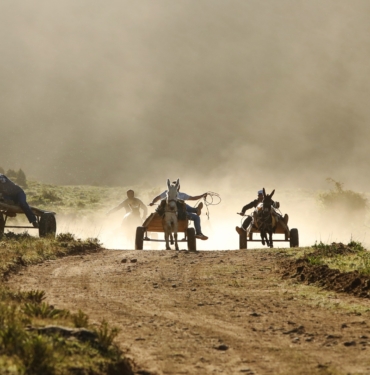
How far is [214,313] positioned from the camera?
10.2 metres

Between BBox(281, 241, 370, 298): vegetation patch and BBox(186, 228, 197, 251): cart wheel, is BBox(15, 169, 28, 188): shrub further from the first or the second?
BBox(281, 241, 370, 298): vegetation patch

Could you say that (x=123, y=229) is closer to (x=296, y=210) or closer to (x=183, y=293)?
(x=183, y=293)

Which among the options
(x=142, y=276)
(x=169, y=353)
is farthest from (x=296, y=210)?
(x=169, y=353)

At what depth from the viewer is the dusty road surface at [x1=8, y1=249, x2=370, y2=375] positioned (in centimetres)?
746

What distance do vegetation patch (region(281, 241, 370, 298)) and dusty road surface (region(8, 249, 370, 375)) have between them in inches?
14.2

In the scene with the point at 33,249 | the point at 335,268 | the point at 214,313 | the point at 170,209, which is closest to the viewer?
the point at 214,313

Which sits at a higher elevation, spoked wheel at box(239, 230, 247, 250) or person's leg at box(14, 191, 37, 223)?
person's leg at box(14, 191, 37, 223)

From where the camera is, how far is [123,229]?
26547 mm

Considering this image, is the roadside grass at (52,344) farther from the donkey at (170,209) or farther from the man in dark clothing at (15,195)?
the man in dark clothing at (15,195)

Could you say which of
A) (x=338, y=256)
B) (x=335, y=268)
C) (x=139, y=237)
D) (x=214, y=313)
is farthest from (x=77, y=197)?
(x=214, y=313)

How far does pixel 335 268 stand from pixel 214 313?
588cm

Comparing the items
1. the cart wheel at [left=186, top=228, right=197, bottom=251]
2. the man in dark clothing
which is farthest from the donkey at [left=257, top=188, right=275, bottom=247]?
the man in dark clothing

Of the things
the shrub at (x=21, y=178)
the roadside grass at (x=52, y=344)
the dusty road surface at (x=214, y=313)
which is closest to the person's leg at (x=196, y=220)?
the dusty road surface at (x=214, y=313)

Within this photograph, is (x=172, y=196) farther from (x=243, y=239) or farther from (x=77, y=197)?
(x=77, y=197)
